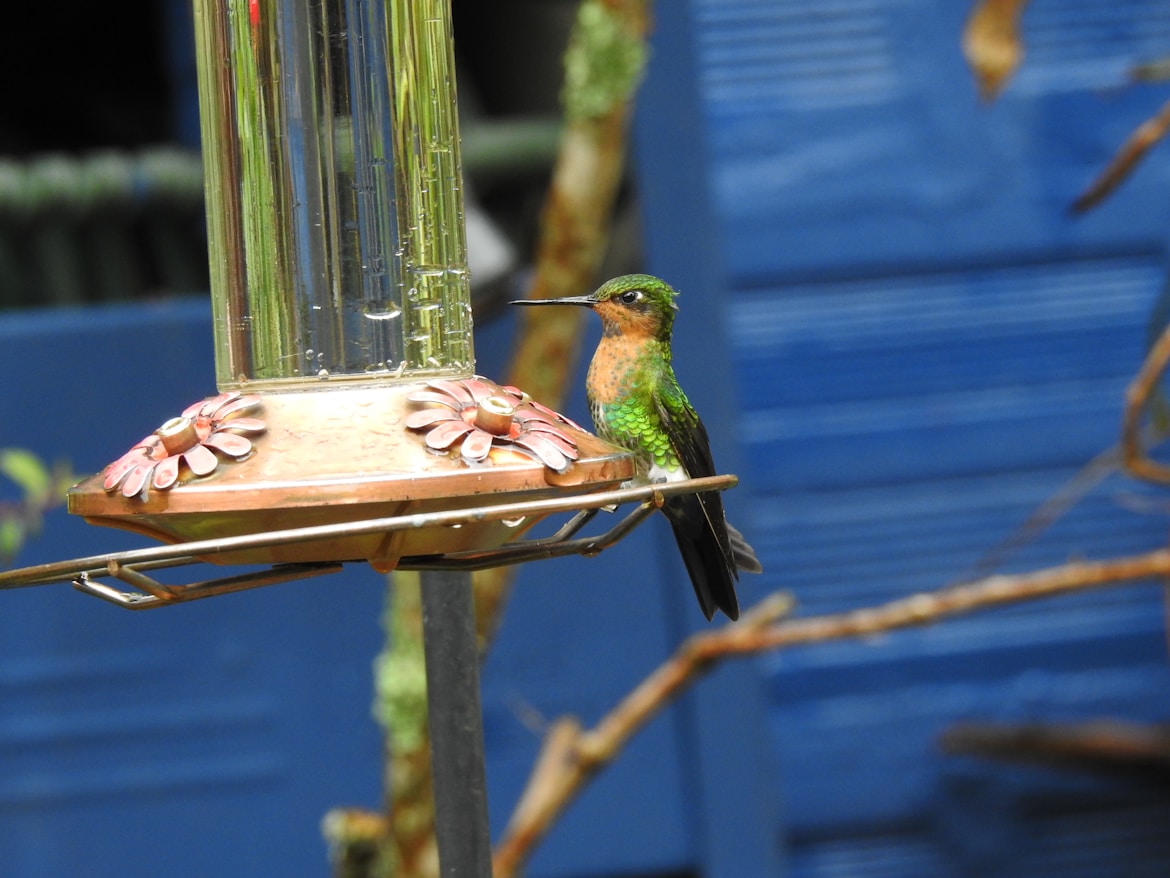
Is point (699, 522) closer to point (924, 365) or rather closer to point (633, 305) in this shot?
point (633, 305)

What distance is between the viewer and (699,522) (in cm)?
189

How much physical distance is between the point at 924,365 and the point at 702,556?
95.9 inches

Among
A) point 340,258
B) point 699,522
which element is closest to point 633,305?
point 699,522

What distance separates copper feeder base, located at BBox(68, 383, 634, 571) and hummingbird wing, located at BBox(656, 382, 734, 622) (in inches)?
16.1

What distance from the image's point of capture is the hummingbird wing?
181 centimetres

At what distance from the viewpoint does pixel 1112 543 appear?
4266mm

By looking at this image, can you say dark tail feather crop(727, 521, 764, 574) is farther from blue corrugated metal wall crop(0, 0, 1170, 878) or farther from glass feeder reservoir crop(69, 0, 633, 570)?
blue corrugated metal wall crop(0, 0, 1170, 878)

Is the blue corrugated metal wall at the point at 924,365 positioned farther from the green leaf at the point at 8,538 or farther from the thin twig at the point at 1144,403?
the green leaf at the point at 8,538

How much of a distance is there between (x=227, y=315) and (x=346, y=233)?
0.17 metres

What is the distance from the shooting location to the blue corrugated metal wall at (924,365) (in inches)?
163

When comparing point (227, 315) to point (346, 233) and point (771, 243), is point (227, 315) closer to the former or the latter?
point (346, 233)

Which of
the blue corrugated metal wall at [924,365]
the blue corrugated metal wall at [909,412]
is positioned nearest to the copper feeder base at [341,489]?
the blue corrugated metal wall at [909,412]

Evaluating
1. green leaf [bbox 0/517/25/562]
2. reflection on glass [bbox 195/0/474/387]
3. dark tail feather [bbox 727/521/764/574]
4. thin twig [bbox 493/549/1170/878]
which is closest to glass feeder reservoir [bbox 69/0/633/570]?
reflection on glass [bbox 195/0/474/387]

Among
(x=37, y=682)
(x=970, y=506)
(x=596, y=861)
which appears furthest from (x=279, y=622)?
(x=970, y=506)
